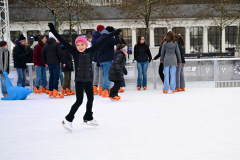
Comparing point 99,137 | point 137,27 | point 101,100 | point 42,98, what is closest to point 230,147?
point 99,137

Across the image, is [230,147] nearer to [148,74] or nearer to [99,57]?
[99,57]

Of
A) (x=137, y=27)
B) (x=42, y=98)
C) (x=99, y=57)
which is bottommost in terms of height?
(x=42, y=98)

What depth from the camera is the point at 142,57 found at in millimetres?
11461

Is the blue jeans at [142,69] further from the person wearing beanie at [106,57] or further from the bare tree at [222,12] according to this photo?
the bare tree at [222,12]

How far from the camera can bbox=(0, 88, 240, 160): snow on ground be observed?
14.2ft

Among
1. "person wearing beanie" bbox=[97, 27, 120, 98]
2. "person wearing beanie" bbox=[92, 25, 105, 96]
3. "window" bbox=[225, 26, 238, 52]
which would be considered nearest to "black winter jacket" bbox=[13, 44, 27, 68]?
"person wearing beanie" bbox=[92, 25, 105, 96]

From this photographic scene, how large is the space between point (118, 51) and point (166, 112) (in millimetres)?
2881

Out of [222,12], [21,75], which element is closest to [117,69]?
[21,75]

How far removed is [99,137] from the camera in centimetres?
524

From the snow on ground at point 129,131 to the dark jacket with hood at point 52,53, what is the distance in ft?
5.04

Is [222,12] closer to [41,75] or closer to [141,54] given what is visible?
[141,54]

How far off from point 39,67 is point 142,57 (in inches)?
123

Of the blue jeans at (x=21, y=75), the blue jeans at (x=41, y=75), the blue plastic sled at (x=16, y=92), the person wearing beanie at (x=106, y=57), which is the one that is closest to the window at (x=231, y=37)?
the blue jeans at (x=41, y=75)

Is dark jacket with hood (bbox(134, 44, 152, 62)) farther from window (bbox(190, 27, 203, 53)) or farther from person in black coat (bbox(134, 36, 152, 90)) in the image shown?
window (bbox(190, 27, 203, 53))
